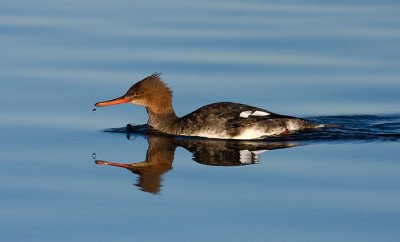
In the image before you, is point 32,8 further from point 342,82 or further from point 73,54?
point 342,82

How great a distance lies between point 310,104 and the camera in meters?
15.4

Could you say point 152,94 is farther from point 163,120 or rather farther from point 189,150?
point 189,150

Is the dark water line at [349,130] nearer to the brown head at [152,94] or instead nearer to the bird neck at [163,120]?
the bird neck at [163,120]

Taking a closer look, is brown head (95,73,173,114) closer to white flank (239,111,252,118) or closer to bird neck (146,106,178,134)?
bird neck (146,106,178,134)

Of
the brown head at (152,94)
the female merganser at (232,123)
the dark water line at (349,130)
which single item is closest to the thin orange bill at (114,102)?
the female merganser at (232,123)

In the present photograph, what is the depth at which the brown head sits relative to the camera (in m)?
15.0

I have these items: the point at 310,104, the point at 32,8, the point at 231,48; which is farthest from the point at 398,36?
the point at 32,8

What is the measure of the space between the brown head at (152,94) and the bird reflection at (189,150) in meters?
0.54

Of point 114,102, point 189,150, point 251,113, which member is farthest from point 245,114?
point 114,102

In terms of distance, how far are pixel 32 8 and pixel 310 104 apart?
7.95 meters

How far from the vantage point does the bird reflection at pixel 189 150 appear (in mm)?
11948

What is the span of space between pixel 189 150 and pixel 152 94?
6.13ft

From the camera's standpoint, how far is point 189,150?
1345 centimetres

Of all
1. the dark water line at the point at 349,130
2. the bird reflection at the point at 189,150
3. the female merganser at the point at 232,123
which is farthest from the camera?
the female merganser at the point at 232,123
